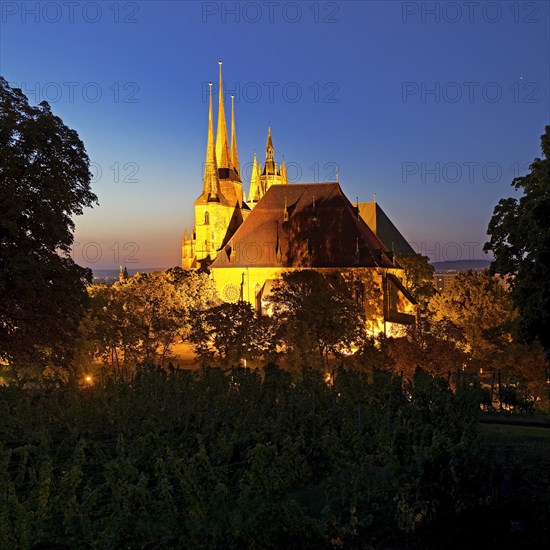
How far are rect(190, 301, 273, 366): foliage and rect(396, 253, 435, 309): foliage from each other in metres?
31.2

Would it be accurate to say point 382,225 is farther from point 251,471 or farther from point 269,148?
point 251,471

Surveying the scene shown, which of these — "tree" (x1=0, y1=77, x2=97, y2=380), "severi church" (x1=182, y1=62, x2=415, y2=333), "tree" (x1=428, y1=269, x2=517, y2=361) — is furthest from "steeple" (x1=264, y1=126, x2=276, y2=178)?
"tree" (x1=0, y1=77, x2=97, y2=380)

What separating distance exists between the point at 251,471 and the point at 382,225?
8353 centimetres

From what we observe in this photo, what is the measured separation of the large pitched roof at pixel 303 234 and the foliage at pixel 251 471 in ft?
162

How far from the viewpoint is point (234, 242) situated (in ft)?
235

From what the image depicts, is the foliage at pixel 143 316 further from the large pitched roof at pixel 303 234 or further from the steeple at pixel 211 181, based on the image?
the steeple at pixel 211 181

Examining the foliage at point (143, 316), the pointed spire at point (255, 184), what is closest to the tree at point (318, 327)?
the foliage at point (143, 316)

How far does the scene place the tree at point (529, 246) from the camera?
57.1 feet

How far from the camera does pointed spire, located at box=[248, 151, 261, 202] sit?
118800mm

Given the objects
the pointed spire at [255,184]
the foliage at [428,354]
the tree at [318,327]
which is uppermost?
the pointed spire at [255,184]

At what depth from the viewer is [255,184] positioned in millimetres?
120188

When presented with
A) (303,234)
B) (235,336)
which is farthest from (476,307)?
(303,234)

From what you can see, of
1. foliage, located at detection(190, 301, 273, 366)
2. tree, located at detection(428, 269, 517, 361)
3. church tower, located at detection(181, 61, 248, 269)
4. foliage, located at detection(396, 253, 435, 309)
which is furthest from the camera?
church tower, located at detection(181, 61, 248, 269)

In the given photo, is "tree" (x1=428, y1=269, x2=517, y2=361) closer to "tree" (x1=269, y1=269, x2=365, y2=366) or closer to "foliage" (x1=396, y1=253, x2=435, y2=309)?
"tree" (x1=269, y1=269, x2=365, y2=366)
